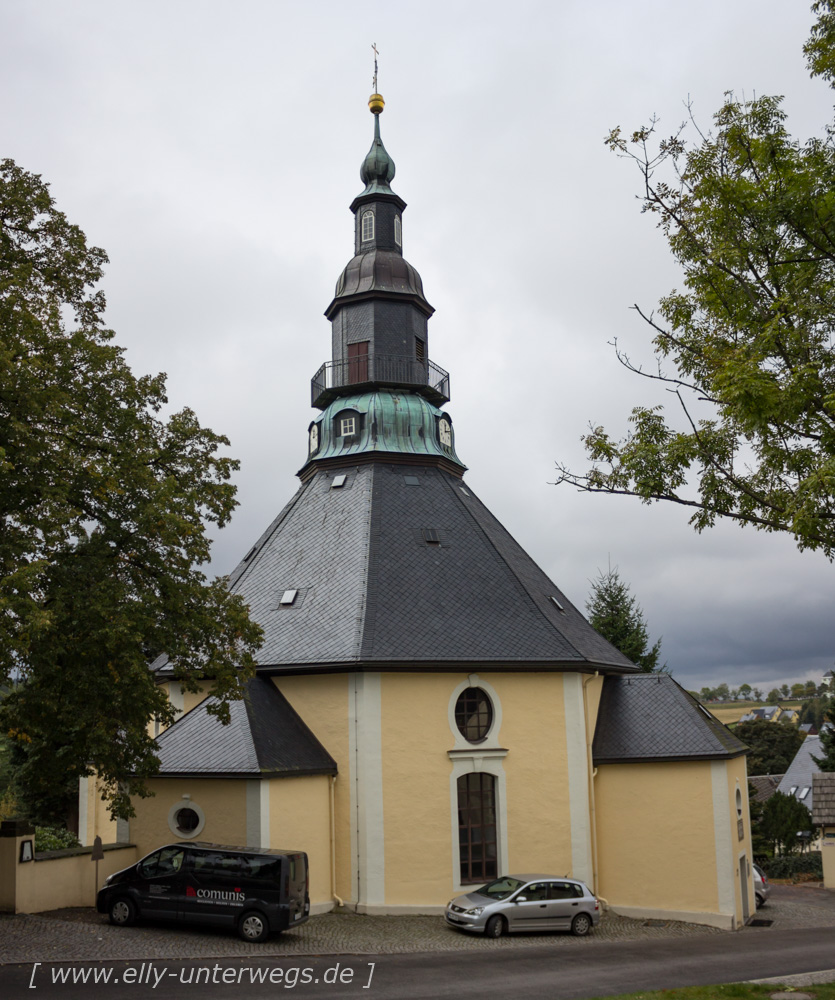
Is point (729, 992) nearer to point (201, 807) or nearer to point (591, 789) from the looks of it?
point (591, 789)

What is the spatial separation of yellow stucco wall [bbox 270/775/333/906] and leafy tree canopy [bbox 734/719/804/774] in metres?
65.3

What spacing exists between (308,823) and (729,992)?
10095 millimetres

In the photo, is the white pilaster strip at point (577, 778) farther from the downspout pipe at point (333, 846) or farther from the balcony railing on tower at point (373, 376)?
the balcony railing on tower at point (373, 376)

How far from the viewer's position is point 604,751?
2275 cm

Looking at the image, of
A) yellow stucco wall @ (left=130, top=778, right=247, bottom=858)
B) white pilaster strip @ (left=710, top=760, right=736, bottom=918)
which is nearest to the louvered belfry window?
yellow stucco wall @ (left=130, top=778, right=247, bottom=858)

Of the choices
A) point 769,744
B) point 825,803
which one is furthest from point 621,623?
point 769,744

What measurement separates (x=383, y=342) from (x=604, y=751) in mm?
13991

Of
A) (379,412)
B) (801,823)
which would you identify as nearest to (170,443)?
(379,412)

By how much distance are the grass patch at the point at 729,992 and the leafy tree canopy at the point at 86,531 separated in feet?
28.1

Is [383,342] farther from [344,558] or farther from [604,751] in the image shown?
[604,751]

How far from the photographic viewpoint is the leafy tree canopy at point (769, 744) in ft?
259

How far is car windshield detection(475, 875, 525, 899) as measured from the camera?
18422mm

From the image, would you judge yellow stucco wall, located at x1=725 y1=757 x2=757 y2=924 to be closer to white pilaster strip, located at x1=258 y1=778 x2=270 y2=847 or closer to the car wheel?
white pilaster strip, located at x1=258 y1=778 x2=270 y2=847

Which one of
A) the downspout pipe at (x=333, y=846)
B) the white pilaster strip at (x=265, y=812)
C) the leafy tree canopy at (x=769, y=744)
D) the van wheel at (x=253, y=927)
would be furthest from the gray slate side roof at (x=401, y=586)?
the leafy tree canopy at (x=769, y=744)
